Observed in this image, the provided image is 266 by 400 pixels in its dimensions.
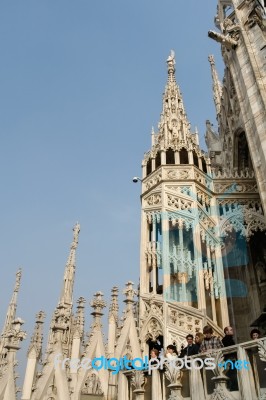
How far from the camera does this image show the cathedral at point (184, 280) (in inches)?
330

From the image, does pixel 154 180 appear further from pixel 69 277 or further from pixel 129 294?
pixel 69 277

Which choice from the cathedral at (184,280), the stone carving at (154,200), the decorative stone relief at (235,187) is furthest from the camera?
the decorative stone relief at (235,187)

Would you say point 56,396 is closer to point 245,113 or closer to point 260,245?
point 260,245

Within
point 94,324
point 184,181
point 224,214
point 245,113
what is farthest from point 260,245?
point 94,324

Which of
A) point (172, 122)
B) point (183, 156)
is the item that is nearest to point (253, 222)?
point (183, 156)

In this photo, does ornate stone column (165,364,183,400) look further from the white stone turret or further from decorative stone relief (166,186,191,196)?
decorative stone relief (166,186,191,196)

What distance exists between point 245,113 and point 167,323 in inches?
326

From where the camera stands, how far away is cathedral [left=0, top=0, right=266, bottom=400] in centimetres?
838

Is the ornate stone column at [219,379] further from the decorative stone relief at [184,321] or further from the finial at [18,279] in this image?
the finial at [18,279]

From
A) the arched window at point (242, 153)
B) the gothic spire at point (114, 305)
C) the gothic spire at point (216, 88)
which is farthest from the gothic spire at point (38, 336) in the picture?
the gothic spire at point (216, 88)

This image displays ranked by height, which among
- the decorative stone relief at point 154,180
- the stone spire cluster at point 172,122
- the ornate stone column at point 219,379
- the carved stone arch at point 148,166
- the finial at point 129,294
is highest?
the stone spire cluster at point 172,122

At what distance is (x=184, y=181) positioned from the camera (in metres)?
14.2

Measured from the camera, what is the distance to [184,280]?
38.4ft

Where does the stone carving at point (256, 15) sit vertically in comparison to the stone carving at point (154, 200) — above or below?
above
